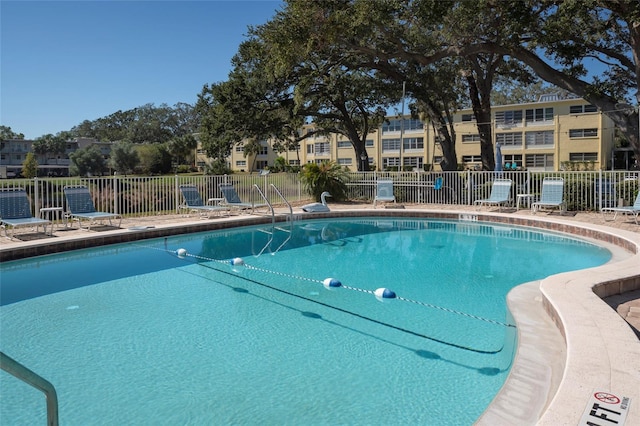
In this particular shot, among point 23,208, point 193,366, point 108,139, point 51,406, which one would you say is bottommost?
point 193,366

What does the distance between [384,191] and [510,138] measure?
108ft

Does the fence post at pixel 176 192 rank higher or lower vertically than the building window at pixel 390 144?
lower

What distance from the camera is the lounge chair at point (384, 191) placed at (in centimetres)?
1584

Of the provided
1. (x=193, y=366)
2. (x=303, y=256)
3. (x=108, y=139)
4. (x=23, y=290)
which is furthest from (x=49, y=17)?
(x=108, y=139)

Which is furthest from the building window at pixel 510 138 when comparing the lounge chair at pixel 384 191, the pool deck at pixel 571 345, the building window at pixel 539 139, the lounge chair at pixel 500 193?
the pool deck at pixel 571 345

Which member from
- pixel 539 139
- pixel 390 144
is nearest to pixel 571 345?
pixel 539 139

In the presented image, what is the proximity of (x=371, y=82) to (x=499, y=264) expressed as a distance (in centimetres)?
1612

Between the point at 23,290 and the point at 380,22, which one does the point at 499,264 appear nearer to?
the point at 23,290

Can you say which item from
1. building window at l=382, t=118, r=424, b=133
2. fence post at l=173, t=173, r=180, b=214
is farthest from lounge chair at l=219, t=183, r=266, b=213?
building window at l=382, t=118, r=424, b=133

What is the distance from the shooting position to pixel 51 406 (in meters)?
2.12

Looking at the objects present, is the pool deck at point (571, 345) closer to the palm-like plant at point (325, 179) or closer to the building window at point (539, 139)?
the palm-like plant at point (325, 179)

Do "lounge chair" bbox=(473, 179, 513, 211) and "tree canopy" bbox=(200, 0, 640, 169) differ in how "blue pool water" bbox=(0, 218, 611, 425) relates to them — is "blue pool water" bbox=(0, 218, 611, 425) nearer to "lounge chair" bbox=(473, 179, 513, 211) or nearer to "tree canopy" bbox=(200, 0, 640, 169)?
"lounge chair" bbox=(473, 179, 513, 211)

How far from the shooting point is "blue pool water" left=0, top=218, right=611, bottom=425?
358cm

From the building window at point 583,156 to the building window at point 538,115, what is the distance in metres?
3.69
